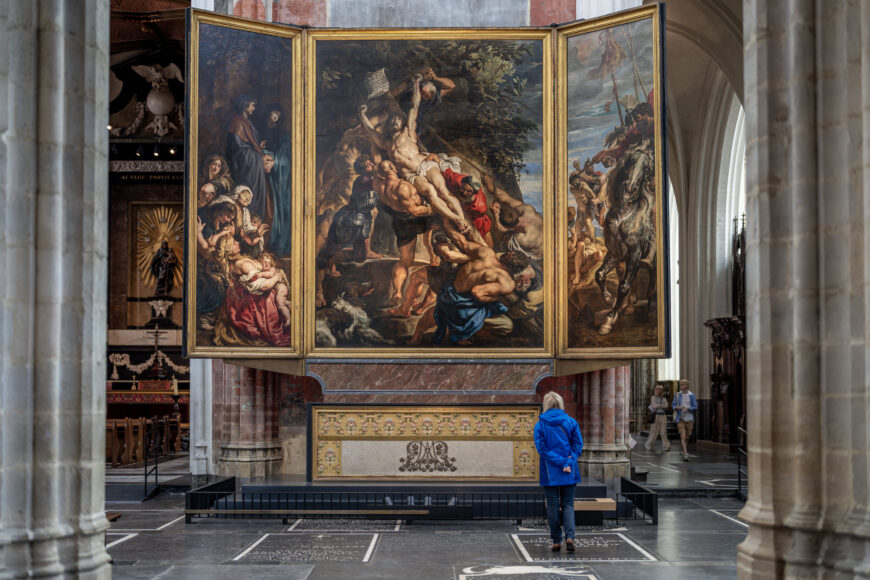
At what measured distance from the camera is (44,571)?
20.9ft

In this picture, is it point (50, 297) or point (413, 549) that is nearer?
point (50, 297)

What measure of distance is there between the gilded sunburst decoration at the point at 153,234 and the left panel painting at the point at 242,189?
56.2ft

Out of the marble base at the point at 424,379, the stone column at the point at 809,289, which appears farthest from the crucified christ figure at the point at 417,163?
the stone column at the point at 809,289

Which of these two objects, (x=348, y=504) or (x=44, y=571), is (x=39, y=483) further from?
(x=348, y=504)

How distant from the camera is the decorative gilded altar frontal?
546 inches

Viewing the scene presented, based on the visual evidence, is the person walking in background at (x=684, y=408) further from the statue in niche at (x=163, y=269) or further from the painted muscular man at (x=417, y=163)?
the statue in niche at (x=163, y=269)

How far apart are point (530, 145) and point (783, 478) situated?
337 inches

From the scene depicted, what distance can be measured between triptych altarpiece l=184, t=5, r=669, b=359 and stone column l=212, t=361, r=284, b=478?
1.74 metres

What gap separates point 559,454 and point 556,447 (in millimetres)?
75

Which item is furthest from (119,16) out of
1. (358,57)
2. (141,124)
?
(358,57)

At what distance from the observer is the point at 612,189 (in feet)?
45.1

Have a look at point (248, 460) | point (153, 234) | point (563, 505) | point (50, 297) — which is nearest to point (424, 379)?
point (248, 460)


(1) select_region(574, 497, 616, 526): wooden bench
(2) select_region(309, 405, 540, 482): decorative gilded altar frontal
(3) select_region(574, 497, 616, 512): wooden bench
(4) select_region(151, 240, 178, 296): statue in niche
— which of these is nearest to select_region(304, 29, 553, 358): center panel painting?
(2) select_region(309, 405, 540, 482): decorative gilded altar frontal

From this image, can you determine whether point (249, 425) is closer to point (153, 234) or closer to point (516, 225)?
point (516, 225)
